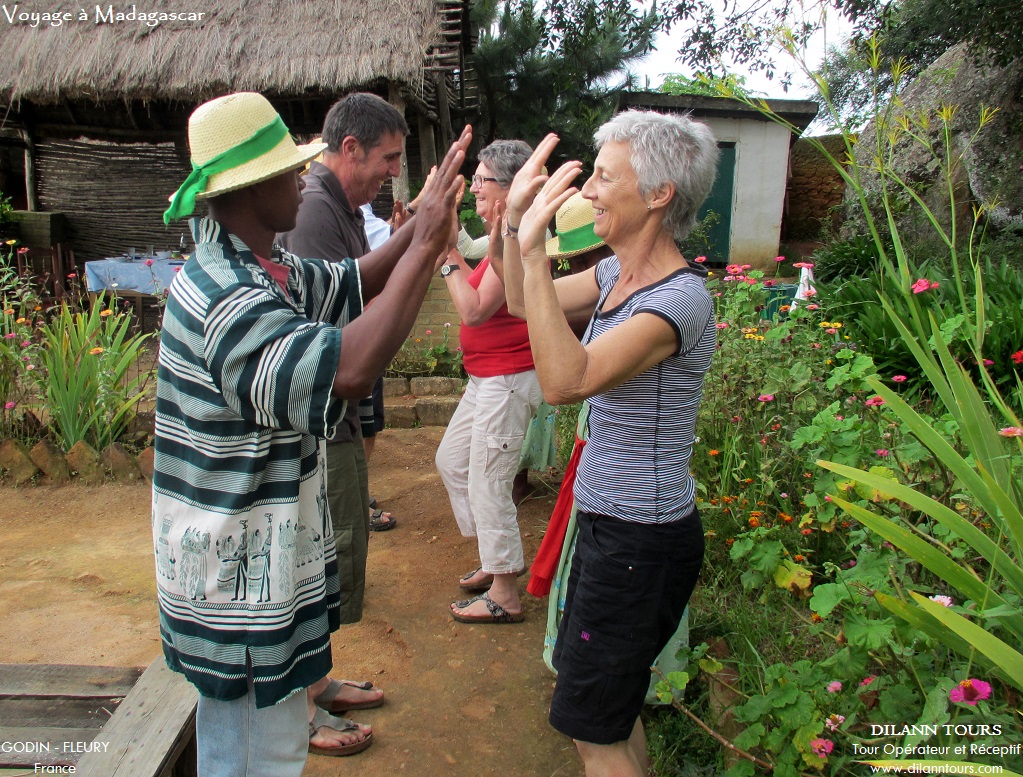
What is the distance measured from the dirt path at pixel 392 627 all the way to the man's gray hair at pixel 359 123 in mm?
2009

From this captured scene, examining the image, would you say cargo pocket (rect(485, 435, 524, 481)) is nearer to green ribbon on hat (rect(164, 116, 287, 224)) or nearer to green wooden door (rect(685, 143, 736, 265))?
green ribbon on hat (rect(164, 116, 287, 224))

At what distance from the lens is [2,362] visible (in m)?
5.09

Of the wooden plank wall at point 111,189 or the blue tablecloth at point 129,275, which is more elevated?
the wooden plank wall at point 111,189

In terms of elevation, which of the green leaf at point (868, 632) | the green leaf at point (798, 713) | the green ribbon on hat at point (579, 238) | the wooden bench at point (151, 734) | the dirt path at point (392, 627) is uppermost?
the green ribbon on hat at point (579, 238)

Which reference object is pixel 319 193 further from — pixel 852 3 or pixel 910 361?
pixel 852 3

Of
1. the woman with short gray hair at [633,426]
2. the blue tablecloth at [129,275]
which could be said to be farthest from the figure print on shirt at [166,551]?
the blue tablecloth at [129,275]

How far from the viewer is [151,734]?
73.1 inches

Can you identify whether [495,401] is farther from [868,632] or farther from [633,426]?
[868,632]

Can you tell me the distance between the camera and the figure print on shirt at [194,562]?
1.64 meters

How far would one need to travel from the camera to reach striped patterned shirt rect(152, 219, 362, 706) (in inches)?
58.7

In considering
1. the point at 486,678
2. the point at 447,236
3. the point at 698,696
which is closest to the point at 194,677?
the point at 447,236

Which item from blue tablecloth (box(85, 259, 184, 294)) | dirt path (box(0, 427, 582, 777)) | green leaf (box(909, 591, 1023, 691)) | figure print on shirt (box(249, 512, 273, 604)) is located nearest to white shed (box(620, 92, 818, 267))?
blue tablecloth (box(85, 259, 184, 294))

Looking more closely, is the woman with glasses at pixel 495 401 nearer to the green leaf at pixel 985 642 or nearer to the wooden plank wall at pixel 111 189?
the green leaf at pixel 985 642

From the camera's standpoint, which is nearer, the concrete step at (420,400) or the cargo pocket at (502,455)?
the cargo pocket at (502,455)
